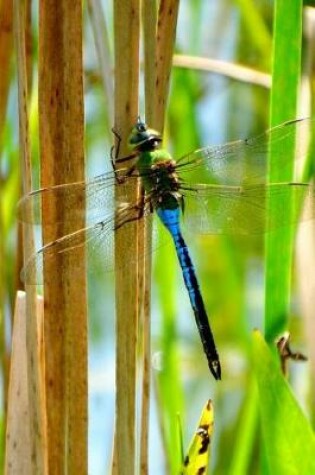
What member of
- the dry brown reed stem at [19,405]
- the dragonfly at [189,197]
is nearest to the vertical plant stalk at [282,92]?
the dragonfly at [189,197]

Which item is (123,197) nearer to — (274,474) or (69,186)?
(69,186)

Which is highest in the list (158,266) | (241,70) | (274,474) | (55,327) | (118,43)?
(241,70)

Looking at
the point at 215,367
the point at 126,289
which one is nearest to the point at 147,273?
the point at 126,289

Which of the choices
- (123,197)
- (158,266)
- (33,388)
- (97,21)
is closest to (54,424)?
(33,388)

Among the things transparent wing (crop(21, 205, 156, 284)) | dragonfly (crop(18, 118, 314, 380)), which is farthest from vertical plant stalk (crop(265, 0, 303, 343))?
transparent wing (crop(21, 205, 156, 284))

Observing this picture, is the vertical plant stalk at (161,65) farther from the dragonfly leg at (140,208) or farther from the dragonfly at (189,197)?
the dragonfly leg at (140,208)
